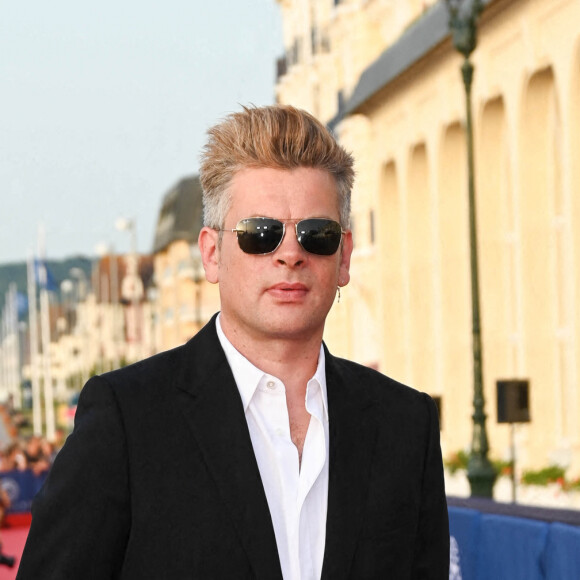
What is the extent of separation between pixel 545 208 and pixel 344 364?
2778 centimetres

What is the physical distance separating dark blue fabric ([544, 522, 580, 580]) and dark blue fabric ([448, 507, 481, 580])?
1398 millimetres

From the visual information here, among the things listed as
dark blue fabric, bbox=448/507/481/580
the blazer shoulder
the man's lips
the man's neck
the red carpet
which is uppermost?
the man's lips

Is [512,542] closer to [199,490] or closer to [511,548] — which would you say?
[511,548]

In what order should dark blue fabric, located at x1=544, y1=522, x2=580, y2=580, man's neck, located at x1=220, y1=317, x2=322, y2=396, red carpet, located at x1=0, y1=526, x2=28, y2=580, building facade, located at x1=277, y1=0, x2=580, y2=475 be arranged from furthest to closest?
building facade, located at x1=277, y1=0, x2=580, y2=475 → red carpet, located at x1=0, y1=526, x2=28, y2=580 → dark blue fabric, located at x1=544, y1=522, x2=580, y2=580 → man's neck, located at x1=220, y1=317, x2=322, y2=396

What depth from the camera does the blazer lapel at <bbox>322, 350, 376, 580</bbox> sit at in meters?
4.17

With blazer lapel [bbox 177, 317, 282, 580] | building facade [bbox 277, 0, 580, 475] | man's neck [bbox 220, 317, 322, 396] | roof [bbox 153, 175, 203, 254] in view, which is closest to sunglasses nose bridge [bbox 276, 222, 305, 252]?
man's neck [bbox 220, 317, 322, 396]

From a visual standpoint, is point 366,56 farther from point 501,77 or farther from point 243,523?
point 243,523

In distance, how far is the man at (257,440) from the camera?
13.4ft

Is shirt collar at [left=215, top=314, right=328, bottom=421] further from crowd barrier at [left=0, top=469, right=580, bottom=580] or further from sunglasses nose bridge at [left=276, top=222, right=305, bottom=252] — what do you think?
crowd barrier at [left=0, top=469, right=580, bottom=580]

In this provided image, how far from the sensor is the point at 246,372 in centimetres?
431

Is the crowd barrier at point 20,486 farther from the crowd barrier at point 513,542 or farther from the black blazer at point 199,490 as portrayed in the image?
the black blazer at point 199,490

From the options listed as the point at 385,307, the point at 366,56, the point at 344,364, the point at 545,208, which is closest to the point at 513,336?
the point at 545,208

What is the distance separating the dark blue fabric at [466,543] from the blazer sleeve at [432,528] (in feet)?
22.6

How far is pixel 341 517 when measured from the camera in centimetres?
420
